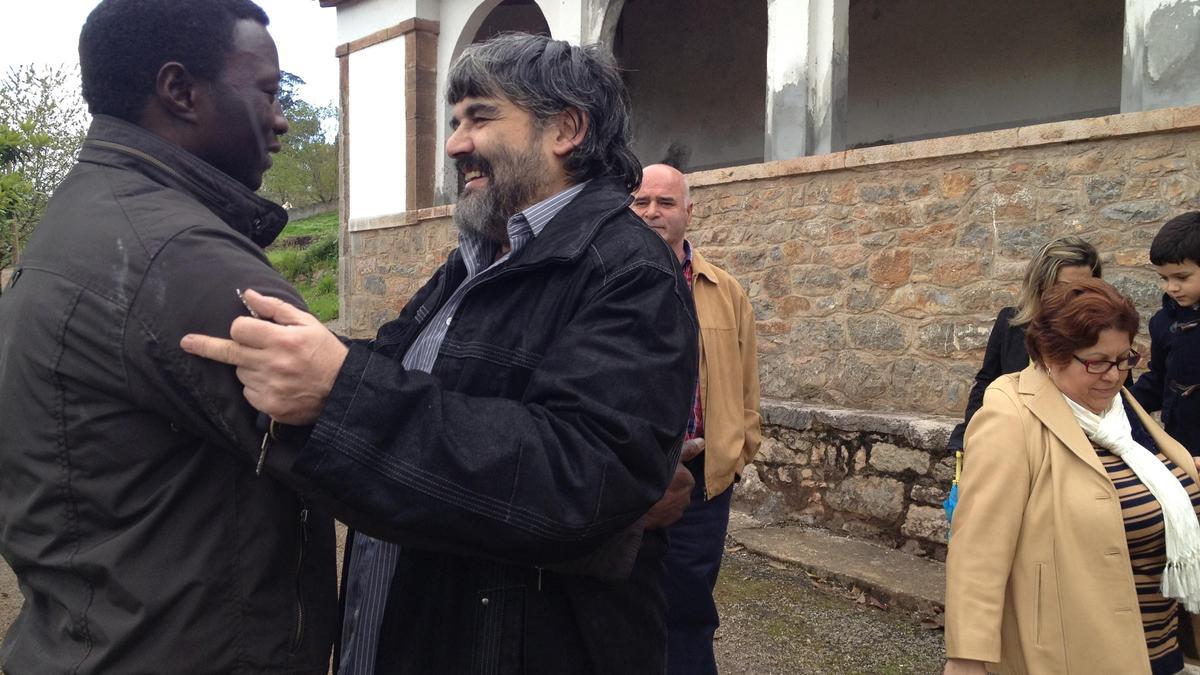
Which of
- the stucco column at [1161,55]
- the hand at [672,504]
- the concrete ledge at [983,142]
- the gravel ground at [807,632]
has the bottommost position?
the gravel ground at [807,632]

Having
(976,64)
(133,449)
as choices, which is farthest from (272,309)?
(976,64)

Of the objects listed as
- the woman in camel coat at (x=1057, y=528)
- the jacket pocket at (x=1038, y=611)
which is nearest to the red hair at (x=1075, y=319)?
the woman in camel coat at (x=1057, y=528)

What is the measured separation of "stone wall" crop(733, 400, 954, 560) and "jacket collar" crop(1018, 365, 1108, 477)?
8.36 feet

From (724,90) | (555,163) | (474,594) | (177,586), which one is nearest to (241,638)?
(177,586)

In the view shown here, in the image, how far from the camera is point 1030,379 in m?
2.68

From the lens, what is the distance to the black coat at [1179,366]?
11.6 ft

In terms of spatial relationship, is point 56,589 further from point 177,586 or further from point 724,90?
point 724,90

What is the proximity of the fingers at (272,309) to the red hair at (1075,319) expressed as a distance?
2123 millimetres

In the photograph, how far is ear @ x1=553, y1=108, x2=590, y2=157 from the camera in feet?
5.76

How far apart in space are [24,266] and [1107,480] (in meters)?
2.43

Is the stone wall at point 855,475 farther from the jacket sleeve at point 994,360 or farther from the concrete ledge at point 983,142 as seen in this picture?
the concrete ledge at point 983,142

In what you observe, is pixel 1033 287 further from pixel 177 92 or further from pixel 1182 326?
pixel 177 92

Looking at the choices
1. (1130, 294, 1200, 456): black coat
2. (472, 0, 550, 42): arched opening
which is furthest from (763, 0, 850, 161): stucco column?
(472, 0, 550, 42): arched opening

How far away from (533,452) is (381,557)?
524 mm
